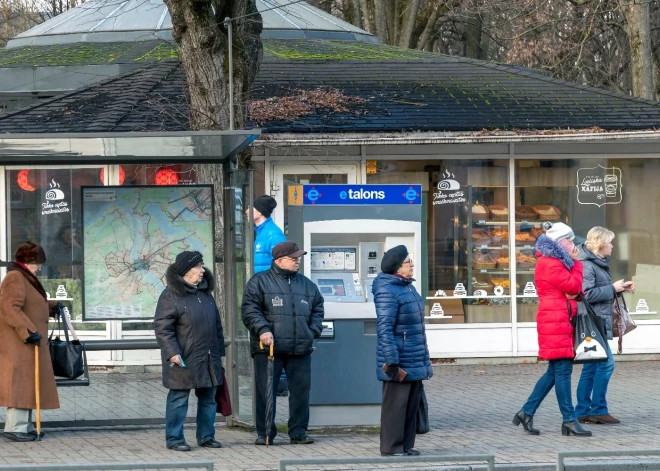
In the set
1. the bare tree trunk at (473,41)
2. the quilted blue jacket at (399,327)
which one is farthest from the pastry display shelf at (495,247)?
the bare tree trunk at (473,41)

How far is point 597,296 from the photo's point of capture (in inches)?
368

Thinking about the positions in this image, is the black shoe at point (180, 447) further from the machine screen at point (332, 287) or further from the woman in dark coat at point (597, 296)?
the woman in dark coat at point (597, 296)

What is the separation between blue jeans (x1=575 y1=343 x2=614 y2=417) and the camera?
9.40 metres

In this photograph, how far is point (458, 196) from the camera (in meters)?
13.6

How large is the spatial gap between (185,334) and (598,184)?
7.22m

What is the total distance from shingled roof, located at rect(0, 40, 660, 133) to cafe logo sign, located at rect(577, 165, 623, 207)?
71cm

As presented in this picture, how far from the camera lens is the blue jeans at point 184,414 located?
838cm

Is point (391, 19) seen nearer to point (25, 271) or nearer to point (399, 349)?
point (25, 271)

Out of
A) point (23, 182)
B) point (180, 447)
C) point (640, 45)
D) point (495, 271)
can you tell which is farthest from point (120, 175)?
point (640, 45)

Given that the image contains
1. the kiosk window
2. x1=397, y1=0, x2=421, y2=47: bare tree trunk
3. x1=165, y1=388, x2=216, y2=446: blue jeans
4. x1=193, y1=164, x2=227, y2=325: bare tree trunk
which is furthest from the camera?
x1=397, y1=0, x2=421, y2=47: bare tree trunk

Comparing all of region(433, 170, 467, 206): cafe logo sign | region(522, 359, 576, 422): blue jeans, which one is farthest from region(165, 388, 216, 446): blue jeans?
region(433, 170, 467, 206): cafe logo sign

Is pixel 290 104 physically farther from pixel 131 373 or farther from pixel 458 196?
pixel 131 373

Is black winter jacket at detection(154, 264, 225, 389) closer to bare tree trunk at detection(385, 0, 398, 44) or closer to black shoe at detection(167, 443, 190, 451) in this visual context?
black shoe at detection(167, 443, 190, 451)

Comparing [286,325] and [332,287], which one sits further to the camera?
[332,287]
